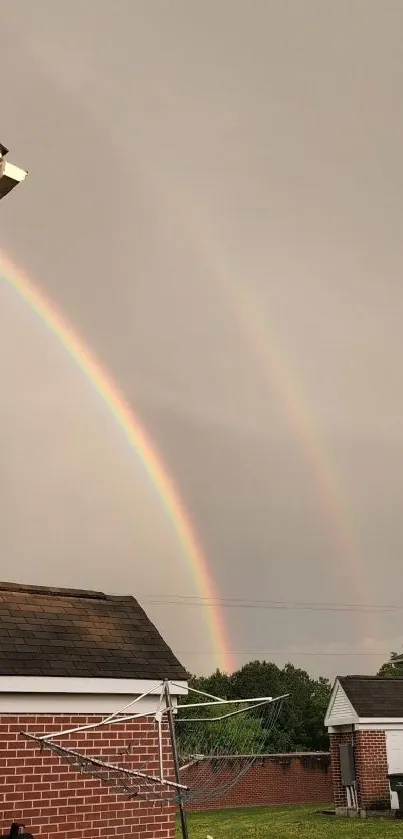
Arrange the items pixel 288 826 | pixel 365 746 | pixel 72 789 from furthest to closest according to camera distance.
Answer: pixel 365 746
pixel 288 826
pixel 72 789

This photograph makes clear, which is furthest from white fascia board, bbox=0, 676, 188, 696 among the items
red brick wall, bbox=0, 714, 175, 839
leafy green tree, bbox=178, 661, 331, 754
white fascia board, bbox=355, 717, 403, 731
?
leafy green tree, bbox=178, 661, 331, 754

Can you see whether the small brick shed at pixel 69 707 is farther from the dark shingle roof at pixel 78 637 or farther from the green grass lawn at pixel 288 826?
the green grass lawn at pixel 288 826

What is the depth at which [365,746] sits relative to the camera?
78.0 ft

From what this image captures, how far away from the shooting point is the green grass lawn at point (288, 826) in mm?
17750

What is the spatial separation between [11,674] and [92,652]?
1.71 meters

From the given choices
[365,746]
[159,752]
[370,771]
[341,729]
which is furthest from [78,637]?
[341,729]

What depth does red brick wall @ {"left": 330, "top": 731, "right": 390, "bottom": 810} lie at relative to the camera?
23266 millimetres

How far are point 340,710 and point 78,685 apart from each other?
17661 mm

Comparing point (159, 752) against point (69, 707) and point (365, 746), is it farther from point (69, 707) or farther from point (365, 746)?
point (365, 746)

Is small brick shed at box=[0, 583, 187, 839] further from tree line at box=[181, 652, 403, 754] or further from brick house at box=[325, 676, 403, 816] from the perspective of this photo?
tree line at box=[181, 652, 403, 754]

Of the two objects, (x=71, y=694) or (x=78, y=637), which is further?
(x=78, y=637)

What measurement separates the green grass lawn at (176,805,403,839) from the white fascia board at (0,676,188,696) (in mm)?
9364

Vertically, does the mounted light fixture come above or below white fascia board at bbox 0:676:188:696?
above

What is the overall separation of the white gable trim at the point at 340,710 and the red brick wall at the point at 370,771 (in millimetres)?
507
